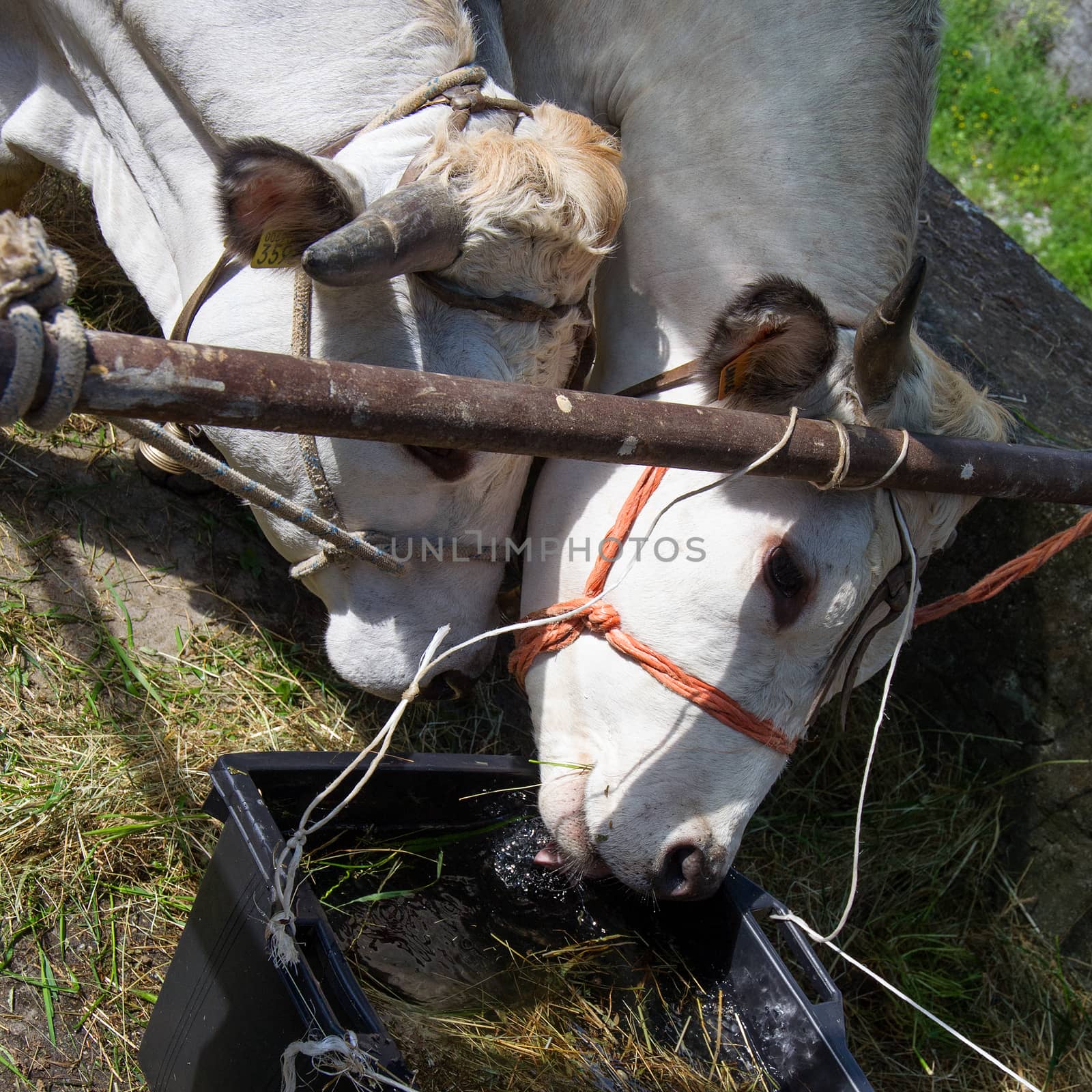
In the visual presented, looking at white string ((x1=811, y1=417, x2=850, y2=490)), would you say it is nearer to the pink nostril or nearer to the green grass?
the pink nostril

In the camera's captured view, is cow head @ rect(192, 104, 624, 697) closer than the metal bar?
No

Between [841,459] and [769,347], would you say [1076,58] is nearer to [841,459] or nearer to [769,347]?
[769,347]

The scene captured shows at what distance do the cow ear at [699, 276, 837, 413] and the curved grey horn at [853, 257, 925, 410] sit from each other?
0.25ft

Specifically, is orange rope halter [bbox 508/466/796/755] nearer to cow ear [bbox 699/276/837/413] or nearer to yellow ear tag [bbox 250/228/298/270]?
cow ear [bbox 699/276/837/413]

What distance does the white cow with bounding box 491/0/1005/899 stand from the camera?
2.49m

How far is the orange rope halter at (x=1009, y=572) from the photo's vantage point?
287cm

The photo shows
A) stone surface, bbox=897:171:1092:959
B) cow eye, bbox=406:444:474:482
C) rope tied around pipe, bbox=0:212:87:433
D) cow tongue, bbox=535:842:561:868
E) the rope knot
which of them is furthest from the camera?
stone surface, bbox=897:171:1092:959

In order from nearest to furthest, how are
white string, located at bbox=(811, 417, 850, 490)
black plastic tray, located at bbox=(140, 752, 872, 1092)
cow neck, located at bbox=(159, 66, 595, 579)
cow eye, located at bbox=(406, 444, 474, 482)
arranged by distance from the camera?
black plastic tray, located at bbox=(140, 752, 872, 1092) < white string, located at bbox=(811, 417, 850, 490) < cow neck, located at bbox=(159, 66, 595, 579) < cow eye, located at bbox=(406, 444, 474, 482)

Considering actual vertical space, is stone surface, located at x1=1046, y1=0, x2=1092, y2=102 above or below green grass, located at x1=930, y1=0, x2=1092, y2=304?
above

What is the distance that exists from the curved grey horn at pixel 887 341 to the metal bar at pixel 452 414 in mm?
183

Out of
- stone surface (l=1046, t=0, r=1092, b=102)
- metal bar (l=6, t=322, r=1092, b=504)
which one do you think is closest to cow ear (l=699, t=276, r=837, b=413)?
metal bar (l=6, t=322, r=1092, b=504)

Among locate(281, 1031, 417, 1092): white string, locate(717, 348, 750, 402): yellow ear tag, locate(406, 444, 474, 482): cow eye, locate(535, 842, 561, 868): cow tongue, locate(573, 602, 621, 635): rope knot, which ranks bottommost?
locate(535, 842, 561, 868): cow tongue

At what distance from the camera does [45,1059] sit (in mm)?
2430

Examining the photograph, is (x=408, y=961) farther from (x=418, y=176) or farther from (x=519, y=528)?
(x=418, y=176)
